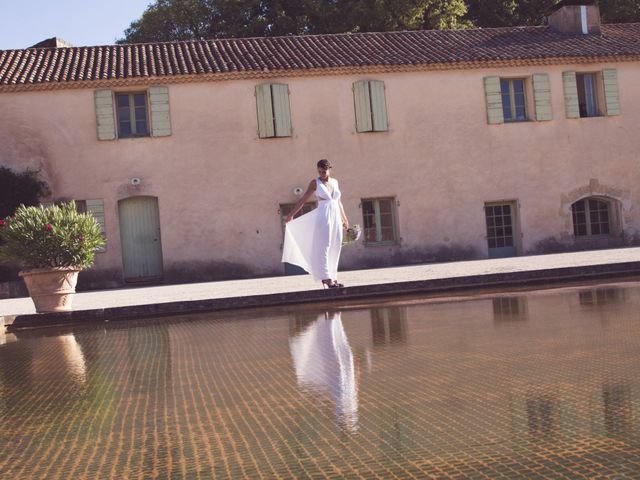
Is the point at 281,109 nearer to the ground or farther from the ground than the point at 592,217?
farther from the ground

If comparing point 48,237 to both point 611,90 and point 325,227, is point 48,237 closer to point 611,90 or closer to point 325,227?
point 325,227

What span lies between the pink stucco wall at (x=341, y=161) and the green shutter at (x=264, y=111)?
0.18m

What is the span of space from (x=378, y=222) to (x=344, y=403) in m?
20.6

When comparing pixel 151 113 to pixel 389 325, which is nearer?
pixel 389 325

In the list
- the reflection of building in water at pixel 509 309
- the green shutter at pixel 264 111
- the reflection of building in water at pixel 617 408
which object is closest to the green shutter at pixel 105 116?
the green shutter at pixel 264 111

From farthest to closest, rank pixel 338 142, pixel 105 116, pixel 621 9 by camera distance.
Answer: pixel 621 9, pixel 338 142, pixel 105 116

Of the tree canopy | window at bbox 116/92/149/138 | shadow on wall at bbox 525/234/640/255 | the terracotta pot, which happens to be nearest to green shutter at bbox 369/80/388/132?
shadow on wall at bbox 525/234/640/255

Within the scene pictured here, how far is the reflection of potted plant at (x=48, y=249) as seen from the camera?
11.8 metres

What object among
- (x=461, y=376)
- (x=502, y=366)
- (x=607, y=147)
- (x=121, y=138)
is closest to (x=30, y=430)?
(x=461, y=376)

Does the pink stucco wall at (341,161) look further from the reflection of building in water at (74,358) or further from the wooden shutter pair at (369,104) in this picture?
the reflection of building in water at (74,358)

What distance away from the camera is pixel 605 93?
25750mm

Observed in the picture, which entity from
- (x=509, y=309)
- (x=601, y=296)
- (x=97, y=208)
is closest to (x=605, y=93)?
(x=97, y=208)

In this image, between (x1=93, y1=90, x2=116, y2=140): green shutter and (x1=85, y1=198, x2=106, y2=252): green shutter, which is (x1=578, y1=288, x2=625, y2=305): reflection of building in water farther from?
(x1=93, y1=90, x2=116, y2=140): green shutter

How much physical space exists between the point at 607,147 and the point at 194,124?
11370 millimetres
